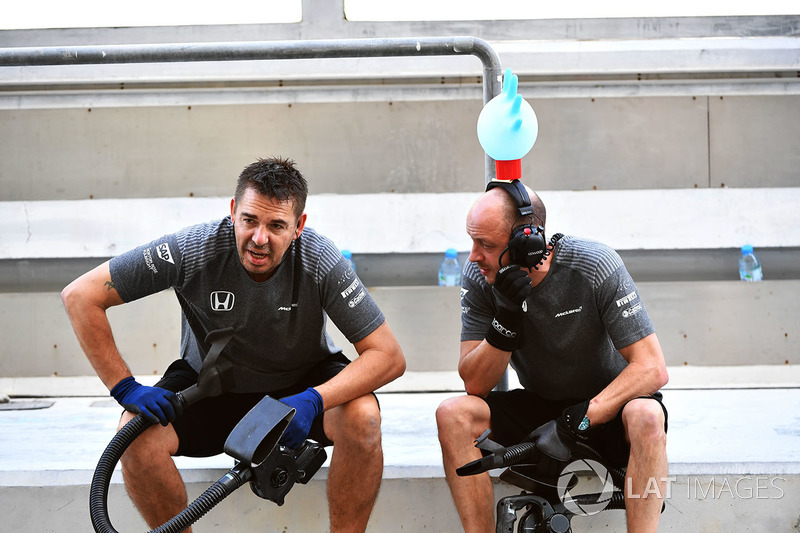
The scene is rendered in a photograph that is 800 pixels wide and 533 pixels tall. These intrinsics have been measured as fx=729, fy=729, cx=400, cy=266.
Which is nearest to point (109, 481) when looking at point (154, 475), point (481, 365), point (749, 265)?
point (154, 475)

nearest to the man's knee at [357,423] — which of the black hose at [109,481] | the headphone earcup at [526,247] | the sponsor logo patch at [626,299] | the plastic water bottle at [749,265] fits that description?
the black hose at [109,481]

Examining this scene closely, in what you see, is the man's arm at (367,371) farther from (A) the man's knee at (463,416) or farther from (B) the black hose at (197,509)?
(B) the black hose at (197,509)

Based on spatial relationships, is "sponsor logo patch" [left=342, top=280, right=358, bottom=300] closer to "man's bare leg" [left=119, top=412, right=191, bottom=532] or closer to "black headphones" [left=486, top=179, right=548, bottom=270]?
"black headphones" [left=486, top=179, right=548, bottom=270]

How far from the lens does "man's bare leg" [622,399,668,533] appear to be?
5.02 feet

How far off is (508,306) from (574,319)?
0.61 feet

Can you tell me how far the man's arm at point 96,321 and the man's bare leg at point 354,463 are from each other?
51cm

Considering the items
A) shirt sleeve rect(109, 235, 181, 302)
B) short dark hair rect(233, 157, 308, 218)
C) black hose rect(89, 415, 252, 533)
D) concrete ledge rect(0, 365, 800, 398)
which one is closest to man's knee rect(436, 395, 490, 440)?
black hose rect(89, 415, 252, 533)

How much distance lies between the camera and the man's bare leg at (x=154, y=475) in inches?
62.7

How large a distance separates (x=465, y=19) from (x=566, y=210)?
3.12 feet

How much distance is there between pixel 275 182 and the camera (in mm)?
1648

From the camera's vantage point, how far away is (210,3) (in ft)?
10.5

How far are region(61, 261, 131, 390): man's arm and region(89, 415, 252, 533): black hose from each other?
0.56 feet

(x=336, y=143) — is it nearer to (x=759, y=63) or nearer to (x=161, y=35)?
(x=161, y=35)

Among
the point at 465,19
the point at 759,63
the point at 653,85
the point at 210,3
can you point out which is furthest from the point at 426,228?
the point at 759,63
